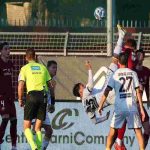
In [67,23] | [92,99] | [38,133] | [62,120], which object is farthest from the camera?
[67,23]

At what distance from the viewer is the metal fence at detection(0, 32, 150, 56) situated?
2006 cm

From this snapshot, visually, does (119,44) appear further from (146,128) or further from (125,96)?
(125,96)

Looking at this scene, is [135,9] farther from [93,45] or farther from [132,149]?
[132,149]

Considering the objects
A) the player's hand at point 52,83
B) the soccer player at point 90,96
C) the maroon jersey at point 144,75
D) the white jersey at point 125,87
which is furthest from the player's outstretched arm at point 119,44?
the white jersey at point 125,87

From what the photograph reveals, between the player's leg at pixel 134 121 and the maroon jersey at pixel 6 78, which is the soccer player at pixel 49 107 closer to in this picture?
the maroon jersey at pixel 6 78

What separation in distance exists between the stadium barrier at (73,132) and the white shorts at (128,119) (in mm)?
2194

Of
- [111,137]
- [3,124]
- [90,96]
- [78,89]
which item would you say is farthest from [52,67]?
[111,137]

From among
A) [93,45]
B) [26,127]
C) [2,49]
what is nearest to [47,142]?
[26,127]

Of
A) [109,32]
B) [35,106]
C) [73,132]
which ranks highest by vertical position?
[109,32]

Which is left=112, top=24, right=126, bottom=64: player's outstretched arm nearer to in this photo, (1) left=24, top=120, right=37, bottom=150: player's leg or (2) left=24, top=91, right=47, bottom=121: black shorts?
(2) left=24, top=91, right=47, bottom=121: black shorts

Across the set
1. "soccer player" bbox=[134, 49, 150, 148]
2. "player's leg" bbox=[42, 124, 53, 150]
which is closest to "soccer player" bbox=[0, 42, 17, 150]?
"player's leg" bbox=[42, 124, 53, 150]

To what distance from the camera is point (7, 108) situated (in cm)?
1809

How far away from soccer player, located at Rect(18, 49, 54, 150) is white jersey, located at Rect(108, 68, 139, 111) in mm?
1553

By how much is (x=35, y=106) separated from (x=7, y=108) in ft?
3.88
